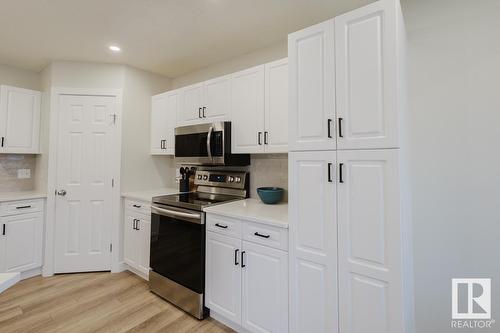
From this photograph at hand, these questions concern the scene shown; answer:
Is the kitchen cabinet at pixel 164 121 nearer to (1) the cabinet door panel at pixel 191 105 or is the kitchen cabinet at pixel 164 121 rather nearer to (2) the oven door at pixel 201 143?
(1) the cabinet door panel at pixel 191 105

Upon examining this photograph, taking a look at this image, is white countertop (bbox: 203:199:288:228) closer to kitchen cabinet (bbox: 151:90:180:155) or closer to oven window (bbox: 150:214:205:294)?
oven window (bbox: 150:214:205:294)

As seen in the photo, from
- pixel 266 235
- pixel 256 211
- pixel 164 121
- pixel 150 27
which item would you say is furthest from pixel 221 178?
pixel 150 27

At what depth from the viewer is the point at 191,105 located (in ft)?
9.53

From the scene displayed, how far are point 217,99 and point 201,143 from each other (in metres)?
0.50

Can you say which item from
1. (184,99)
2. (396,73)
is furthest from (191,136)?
(396,73)

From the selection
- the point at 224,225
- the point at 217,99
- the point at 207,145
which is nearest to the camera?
the point at 224,225

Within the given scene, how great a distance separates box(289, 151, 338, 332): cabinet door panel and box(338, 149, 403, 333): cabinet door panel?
0.06 meters

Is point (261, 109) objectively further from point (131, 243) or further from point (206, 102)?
point (131, 243)

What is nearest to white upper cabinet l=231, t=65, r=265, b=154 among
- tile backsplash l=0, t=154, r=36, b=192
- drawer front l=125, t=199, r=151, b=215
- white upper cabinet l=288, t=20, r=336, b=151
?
white upper cabinet l=288, t=20, r=336, b=151

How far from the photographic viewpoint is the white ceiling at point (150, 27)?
2.03m

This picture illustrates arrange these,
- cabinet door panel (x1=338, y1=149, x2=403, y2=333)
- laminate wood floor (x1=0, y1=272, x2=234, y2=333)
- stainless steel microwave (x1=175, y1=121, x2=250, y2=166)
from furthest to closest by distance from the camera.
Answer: stainless steel microwave (x1=175, y1=121, x2=250, y2=166) < laminate wood floor (x1=0, y1=272, x2=234, y2=333) < cabinet door panel (x1=338, y1=149, x2=403, y2=333)

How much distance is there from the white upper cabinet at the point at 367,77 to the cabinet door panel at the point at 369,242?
10 cm

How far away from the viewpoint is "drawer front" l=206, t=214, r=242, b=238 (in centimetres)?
195

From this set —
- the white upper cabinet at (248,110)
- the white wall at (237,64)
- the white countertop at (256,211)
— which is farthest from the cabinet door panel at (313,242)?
the white wall at (237,64)
